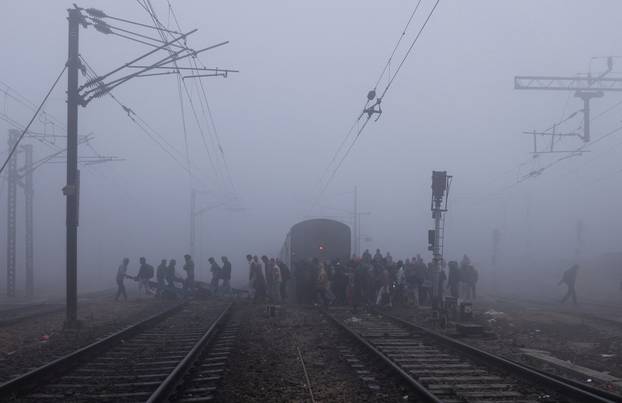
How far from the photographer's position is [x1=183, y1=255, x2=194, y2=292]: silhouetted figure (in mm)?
28766

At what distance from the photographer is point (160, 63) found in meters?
16.6

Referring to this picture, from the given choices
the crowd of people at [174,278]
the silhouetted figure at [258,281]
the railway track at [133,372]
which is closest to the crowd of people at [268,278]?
the silhouetted figure at [258,281]

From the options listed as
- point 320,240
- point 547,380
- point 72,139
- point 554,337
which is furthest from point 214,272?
point 547,380

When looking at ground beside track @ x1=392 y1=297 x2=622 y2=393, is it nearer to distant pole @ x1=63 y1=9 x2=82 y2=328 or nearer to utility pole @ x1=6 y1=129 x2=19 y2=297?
distant pole @ x1=63 y1=9 x2=82 y2=328

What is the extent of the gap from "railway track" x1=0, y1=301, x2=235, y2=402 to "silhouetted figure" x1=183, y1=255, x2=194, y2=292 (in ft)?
40.8

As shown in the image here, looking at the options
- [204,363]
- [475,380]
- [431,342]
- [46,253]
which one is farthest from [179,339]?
[46,253]

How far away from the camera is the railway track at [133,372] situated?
877 cm

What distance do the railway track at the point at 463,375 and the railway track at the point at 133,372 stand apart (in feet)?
8.97

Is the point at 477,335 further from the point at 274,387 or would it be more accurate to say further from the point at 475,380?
the point at 274,387

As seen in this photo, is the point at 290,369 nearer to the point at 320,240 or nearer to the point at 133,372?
the point at 133,372

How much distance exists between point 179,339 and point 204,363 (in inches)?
153

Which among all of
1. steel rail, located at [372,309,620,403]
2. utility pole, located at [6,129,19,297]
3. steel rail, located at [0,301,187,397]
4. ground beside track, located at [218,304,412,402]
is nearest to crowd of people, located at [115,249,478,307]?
ground beside track, located at [218,304,412,402]

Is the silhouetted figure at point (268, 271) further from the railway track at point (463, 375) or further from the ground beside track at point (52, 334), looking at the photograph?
the railway track at point (463, 375)

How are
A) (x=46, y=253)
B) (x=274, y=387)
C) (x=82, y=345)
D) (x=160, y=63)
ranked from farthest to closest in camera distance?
1. (x=46, y=253)
2. (x=160, y=63)
3. (x=82, y=345)
4. (x=274, y=387)
